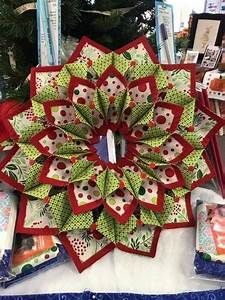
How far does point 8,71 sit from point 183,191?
0.41 meters

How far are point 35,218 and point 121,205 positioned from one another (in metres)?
0.15

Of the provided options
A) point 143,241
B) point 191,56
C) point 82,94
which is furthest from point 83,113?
point 191,56

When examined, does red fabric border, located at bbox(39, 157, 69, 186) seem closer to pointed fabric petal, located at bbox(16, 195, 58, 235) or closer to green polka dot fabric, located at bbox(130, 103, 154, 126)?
pointed fabric petal, located at bbox(16, 195, 58, 235)

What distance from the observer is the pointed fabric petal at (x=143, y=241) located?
0.68 meters

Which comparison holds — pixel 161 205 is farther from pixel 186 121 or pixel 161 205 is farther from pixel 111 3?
pixel 111 3

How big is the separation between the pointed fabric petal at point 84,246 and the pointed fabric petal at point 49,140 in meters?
0.14

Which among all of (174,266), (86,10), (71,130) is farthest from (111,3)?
(174,266)

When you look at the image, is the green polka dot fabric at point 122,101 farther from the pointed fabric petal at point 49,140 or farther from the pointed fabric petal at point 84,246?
the pointed fabric petal at point 84,246

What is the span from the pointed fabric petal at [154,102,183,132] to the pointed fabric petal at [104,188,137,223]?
13 centimetres

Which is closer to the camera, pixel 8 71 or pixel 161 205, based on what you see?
pixel 161 205

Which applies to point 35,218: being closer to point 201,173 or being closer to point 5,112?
point 5,112

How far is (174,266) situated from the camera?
67 centimetres

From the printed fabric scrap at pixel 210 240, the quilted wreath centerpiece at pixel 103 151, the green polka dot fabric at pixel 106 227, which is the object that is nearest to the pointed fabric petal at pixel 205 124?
the quilted wreath centerpiece at pixel 103 151

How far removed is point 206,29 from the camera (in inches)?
44.7
